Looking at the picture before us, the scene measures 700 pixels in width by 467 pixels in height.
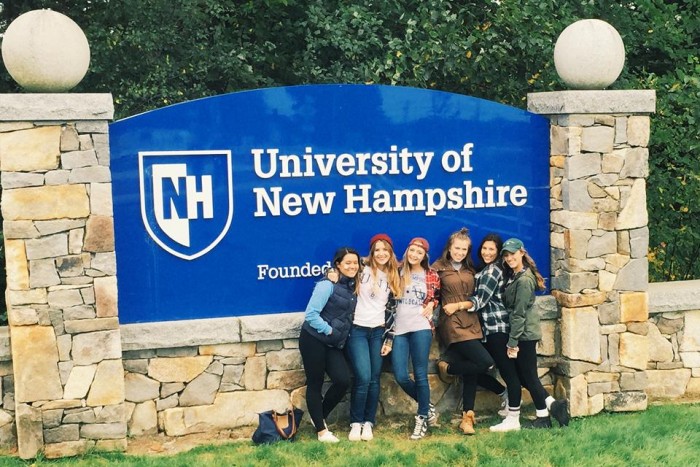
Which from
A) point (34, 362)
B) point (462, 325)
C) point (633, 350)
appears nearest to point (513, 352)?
point (462, 325)

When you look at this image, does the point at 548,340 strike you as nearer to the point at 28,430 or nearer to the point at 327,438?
the point at 327,438

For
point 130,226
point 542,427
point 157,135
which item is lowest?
point 542,427

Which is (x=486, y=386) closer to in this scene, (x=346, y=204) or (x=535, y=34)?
(x=346, y=204)

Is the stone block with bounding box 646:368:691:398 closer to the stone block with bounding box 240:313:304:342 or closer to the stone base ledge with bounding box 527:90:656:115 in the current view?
the stone base ledge with bounding box 527:90:656:115

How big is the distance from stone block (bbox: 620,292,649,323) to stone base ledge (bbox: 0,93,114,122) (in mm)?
3938

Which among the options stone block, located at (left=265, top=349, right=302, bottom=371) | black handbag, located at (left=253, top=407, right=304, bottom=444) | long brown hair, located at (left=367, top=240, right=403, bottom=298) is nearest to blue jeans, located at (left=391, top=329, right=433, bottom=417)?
long brown hair, located at (left=367, top=240, right=403, bottom=298)

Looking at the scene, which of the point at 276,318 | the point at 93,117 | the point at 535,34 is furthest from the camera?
the point at 535,34

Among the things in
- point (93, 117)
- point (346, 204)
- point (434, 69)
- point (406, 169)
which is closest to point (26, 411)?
point (93, 117)

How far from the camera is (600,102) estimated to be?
22.1ft

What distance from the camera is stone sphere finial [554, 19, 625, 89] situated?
6730 millimetres

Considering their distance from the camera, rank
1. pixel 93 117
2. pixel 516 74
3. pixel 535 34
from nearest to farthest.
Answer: pixel 93 117
pixel 535 34
pixel 516 74

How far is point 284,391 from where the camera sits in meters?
6.53

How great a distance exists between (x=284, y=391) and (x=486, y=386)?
1499 millimetres

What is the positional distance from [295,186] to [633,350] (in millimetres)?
2827
